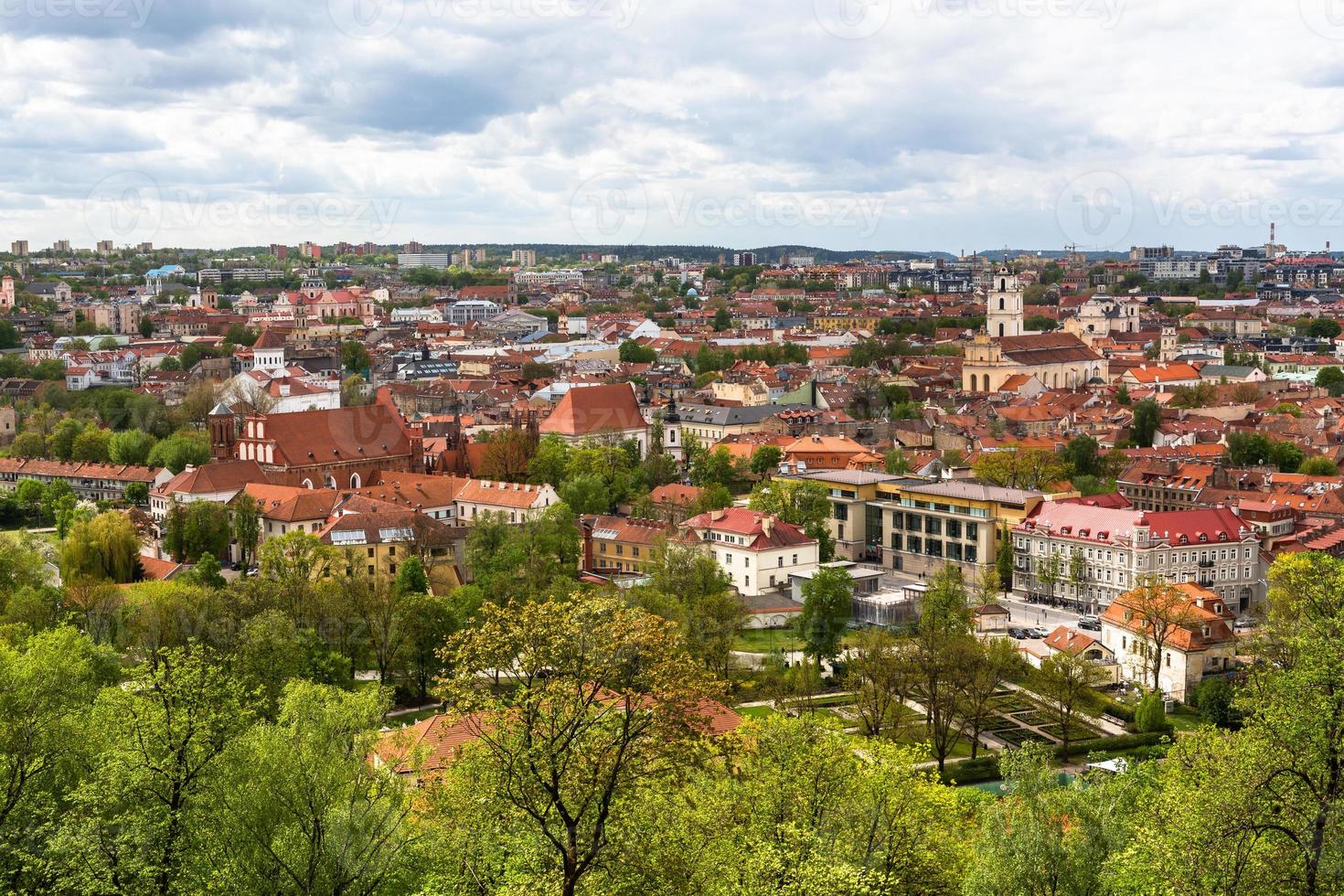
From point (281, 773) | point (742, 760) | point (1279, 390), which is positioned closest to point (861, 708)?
point (742, 760)

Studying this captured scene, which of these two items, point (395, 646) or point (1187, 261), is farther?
point (1187, 261)

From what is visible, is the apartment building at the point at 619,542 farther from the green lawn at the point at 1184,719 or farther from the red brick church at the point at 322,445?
the green lawn at the point at 1184,719

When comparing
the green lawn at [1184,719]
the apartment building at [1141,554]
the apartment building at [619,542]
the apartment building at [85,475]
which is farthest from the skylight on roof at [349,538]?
the green lawn at [1184,719]

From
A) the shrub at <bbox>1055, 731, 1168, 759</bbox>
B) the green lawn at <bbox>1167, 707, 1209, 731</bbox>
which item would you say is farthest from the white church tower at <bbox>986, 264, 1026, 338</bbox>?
the shrub at <bbox>1055, 731, 1168, 759</bbox>

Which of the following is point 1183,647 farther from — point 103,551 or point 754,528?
point 103,551

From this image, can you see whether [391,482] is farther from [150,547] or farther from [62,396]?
[62,396]
